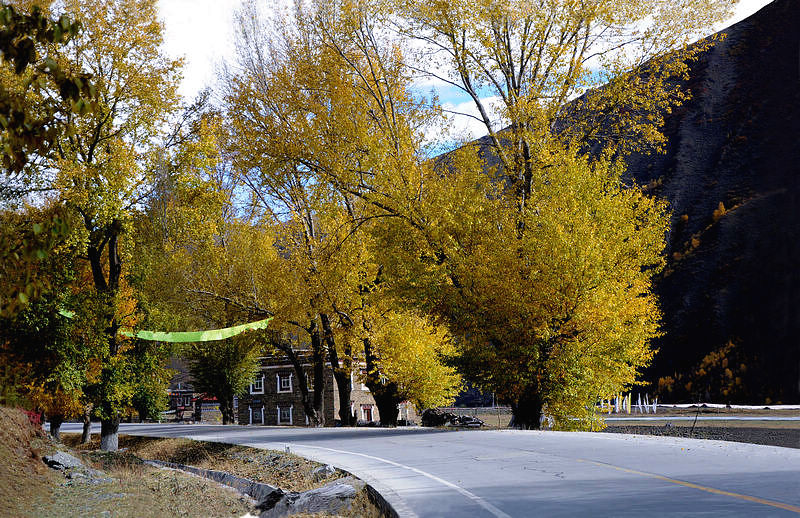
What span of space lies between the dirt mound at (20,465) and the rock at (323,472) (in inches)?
205

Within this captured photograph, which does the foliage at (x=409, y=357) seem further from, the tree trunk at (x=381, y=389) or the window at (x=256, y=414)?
the window at (x=256, y=414)

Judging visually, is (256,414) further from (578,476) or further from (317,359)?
(578,476)

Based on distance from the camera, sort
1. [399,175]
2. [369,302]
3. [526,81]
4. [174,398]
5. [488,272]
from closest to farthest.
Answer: [488,272] < [399,175] < [526,81] < [369,302] < [174,398]

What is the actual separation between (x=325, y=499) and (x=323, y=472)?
117 inches

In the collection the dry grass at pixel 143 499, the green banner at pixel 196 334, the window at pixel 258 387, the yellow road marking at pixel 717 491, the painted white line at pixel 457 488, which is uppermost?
the green banner at pixel 196 334

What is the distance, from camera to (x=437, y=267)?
76.5 ft

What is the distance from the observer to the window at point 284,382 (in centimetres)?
6575

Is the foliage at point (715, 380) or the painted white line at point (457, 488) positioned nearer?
the painted white line at point (457, 488)

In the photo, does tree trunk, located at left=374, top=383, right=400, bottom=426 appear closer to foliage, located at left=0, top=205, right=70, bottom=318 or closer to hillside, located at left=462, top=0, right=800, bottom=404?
foliage, located at left=0, top=205, right=70, bottom=318

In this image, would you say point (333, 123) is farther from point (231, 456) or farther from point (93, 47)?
point (231, 456)

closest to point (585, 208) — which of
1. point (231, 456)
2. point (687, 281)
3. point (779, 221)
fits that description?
point (231, 456)

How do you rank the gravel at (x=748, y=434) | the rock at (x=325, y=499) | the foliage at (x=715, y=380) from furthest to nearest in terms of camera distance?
the foliage at (x=715, y=380)
the gravel at (x=748, y=434)
the rock at (x=325, y=499)

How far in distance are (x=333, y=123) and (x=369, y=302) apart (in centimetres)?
786

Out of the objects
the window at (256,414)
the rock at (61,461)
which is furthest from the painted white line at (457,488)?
the window at (256,414)
